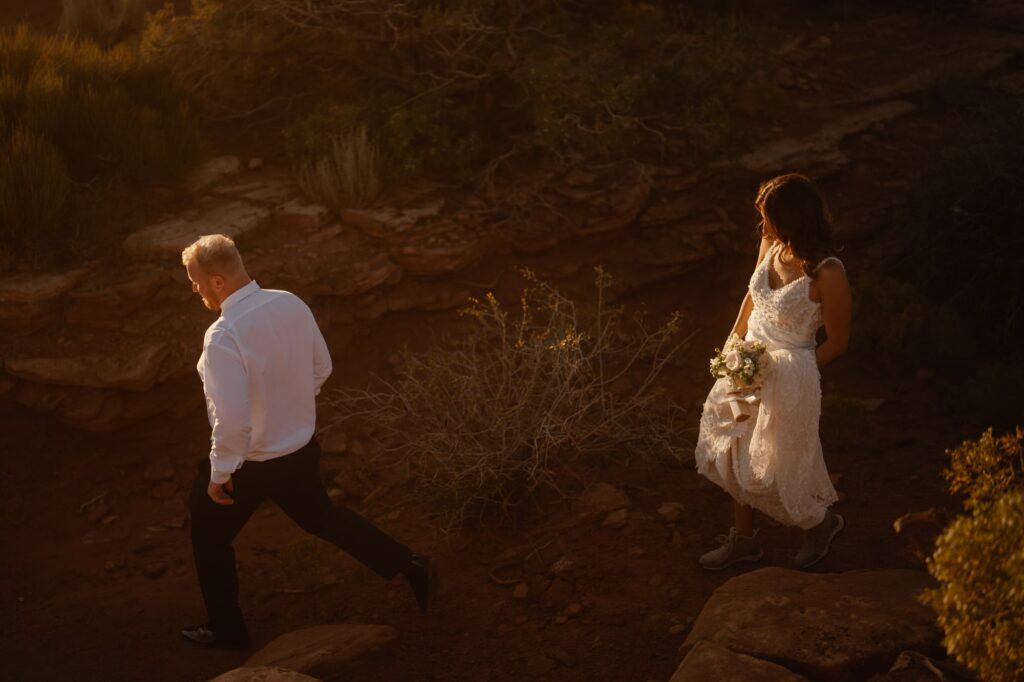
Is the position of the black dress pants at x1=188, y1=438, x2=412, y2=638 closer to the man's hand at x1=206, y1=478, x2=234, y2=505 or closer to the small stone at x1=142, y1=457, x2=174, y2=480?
the man's hand at x1=206, y1=478, x2=234, y2=505

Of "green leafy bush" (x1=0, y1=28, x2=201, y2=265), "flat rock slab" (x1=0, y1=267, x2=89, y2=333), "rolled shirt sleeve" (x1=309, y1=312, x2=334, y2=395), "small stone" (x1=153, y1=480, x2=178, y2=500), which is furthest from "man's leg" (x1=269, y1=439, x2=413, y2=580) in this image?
"green leafy bush" (x1=0, y1=28, x2=201, y2=265)

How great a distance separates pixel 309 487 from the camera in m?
4.59

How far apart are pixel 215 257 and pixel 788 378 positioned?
2.48 meters

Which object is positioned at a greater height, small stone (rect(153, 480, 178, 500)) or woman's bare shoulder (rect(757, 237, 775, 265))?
woman's bare shoulder (rect(757, 237, 775, 265))

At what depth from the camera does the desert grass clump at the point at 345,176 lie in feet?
24.7

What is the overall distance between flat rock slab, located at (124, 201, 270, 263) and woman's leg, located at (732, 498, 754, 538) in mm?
4073

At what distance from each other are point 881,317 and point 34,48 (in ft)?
22.1

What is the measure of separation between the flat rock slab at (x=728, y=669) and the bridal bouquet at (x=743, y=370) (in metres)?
1.14

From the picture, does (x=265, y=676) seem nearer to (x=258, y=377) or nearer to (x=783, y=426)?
(x=258, y=377)

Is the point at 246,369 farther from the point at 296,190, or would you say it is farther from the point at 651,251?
the point at 651,251

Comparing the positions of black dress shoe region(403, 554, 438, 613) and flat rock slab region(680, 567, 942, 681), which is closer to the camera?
flat rock slab region(680, 567, 942, 681)

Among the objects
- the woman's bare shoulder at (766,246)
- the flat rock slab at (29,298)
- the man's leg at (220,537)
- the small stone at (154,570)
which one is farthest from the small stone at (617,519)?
the flat rock slab at (29,298)

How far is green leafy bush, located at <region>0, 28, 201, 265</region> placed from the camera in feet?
22.2

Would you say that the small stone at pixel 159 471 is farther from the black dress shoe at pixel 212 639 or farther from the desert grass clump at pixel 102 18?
the desert grass clump at pixel 102 18
